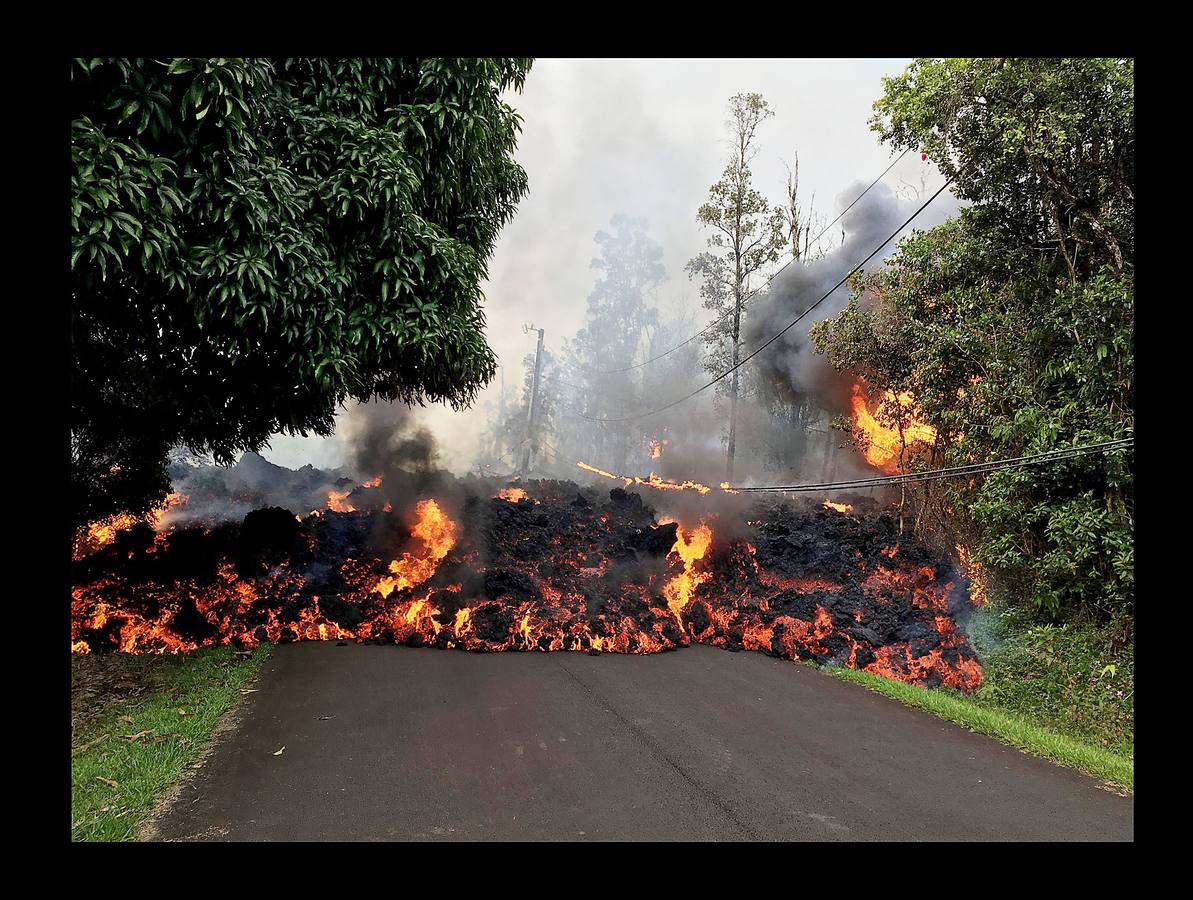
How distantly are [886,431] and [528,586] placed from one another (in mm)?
9697

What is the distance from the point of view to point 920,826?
5023 mm

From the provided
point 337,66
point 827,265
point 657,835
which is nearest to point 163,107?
point 337,66

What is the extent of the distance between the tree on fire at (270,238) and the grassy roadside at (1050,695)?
765 cm

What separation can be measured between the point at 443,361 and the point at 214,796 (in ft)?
15.4

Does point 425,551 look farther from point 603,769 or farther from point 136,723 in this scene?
point 603,769

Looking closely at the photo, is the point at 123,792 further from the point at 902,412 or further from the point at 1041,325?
the point at 902,412

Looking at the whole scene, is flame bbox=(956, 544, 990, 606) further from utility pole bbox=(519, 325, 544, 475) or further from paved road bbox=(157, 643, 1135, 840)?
utility pole bbox=(519, 325, 544, 475)

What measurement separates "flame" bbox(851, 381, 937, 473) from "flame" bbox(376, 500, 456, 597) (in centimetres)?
1057

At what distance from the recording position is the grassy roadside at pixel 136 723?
4668mm

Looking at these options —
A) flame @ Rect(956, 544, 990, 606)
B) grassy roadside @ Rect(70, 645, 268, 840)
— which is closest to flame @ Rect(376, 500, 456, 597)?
grassy roadside @ Rect(70, 645, 268, 840)

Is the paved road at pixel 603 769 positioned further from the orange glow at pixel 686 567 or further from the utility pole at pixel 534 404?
the utility pole at pixel 534 404

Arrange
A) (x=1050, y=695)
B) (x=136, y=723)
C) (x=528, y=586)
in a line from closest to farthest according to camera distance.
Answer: (x=136, y=723), (x=1050, y=695), (x=528, y=586)

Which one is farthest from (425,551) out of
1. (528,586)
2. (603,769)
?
(603,769)

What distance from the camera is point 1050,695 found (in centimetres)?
848
